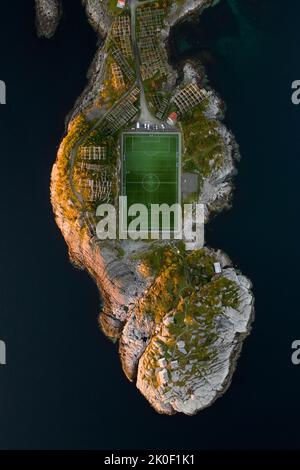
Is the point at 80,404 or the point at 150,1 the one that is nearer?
the point at 150,1

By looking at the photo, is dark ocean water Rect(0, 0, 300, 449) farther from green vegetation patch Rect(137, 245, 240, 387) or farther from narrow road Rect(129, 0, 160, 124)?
narrow road Rect(129, 0, 160, 124)

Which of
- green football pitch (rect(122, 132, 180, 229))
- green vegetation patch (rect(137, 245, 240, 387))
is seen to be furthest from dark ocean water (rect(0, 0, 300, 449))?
green football pitch (rect(122, 132, 180, 229))

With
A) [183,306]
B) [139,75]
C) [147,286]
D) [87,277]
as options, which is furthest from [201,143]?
[87,277]

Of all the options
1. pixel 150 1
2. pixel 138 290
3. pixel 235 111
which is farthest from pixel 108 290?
pixel 150 1

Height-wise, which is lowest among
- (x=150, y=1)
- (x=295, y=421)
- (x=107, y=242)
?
(x=295, y=421)

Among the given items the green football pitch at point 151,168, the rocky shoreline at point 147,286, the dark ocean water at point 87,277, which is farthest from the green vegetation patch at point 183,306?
the green football pitch at point 151,168

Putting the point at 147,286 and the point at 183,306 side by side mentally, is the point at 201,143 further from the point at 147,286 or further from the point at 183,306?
the point at 183,306
